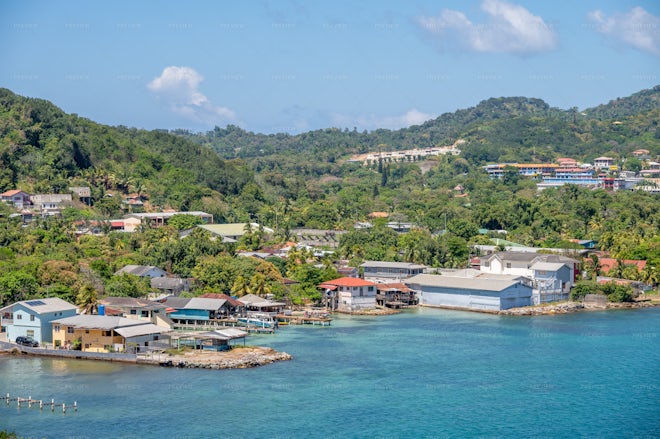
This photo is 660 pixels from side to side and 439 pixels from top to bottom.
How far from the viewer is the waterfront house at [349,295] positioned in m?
42.4

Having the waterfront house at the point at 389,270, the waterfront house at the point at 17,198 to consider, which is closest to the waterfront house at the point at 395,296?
the waterfront house at the point at 389,270

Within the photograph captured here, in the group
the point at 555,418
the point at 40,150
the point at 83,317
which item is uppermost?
the point at 40,150

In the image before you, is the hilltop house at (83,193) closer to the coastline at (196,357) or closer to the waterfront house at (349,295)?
the waterfront house at (349,295)

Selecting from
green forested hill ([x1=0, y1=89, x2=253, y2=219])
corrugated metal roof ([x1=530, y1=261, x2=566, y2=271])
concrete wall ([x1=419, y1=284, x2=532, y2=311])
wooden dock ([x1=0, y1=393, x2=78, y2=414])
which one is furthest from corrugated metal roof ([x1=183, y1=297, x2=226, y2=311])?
green forested hill ([x1=0, y1=89, x2=253, y2=219])

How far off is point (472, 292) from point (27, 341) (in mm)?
21159

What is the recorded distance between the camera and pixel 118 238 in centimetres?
4969

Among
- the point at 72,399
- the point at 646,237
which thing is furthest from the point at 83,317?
the point at 646,237

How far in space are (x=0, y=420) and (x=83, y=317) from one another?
8673mm

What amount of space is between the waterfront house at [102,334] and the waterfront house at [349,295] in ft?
40.4

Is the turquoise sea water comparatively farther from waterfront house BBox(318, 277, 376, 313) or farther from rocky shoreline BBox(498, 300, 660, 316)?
waterfront house BBox(318, 277, 376, 313)

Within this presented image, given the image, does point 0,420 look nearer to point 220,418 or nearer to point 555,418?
point 220,418

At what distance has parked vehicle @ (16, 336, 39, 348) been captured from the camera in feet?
103

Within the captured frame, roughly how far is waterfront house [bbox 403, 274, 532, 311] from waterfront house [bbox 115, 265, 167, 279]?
41.0 feet

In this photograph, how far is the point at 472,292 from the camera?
43062 millimetres
